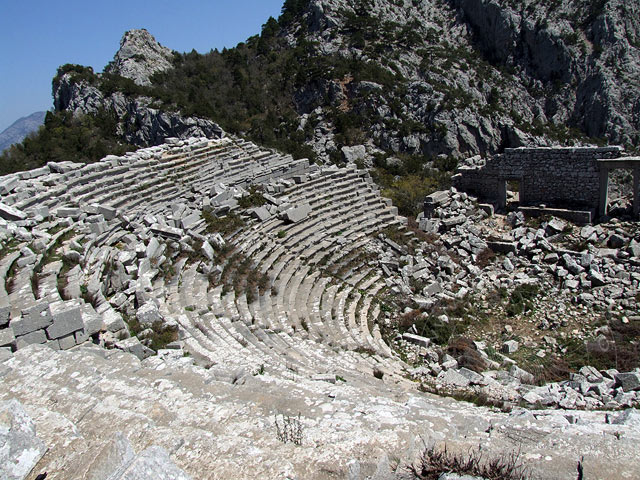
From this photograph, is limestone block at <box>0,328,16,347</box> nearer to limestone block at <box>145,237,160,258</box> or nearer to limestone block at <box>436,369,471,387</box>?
limestone block at <box>145,237,160,258</box>

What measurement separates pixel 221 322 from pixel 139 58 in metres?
32.8

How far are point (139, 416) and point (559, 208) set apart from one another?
1633 centimetres

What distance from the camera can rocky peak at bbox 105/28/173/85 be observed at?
33.3 meters

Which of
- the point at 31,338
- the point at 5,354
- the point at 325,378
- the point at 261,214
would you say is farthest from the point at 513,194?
the point at 5,354

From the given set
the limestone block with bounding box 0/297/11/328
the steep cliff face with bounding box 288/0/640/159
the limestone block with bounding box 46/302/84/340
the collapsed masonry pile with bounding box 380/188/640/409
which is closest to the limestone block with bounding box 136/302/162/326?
the limestone block with bounding box 46/302/84/340

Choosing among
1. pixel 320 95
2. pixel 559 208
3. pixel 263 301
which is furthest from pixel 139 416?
pixel 320 95

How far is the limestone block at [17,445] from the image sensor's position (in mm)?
3215

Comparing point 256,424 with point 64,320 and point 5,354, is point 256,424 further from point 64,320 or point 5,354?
point 64,320

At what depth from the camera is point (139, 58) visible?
113 feet

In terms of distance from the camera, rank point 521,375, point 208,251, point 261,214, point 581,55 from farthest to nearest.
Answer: point 581,55 → point 261,214 → point 208,251 → point 521,375

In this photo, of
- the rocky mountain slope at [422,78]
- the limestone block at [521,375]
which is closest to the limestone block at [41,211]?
the limestone block at [521,375]

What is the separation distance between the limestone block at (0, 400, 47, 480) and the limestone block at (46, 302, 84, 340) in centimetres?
348

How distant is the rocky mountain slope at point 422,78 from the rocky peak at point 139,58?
124 mm

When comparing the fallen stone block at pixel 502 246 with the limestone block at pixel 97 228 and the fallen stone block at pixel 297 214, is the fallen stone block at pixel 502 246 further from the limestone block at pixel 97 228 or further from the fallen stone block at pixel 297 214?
the limestone block at pixel 97 228
